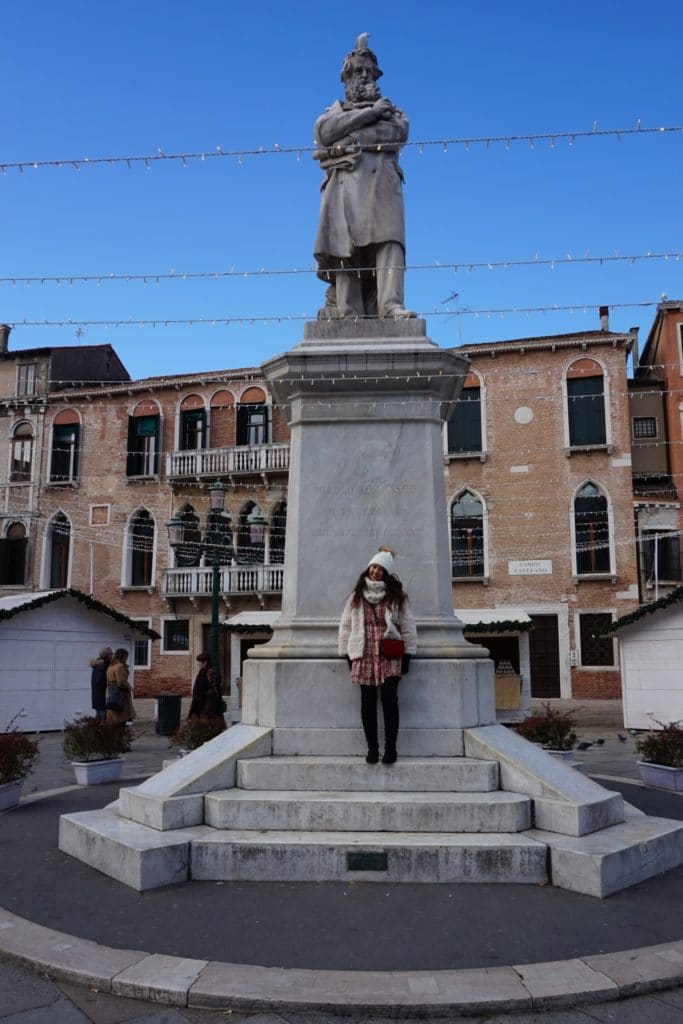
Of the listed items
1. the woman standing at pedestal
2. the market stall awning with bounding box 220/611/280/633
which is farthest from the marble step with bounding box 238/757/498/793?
the market stall awning with bounding box 220/611/280/633

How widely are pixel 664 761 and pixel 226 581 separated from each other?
20720 millimetres

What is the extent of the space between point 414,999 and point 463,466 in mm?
25113

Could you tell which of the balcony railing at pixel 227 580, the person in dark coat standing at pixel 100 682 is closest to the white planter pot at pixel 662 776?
the person in dark coat standing at pixel 100 682

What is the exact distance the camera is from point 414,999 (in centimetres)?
339

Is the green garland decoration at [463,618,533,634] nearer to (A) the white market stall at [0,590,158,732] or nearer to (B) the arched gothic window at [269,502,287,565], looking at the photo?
(A) the white market stall at [0,590,158,732]

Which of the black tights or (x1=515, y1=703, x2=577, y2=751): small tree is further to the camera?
(x1=515, y1=703, x2=577, y2=751): small tree

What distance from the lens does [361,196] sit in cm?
764

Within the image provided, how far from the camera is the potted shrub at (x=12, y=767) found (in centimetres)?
784

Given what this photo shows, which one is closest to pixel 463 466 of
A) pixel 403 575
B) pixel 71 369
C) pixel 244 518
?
pixel 244 518

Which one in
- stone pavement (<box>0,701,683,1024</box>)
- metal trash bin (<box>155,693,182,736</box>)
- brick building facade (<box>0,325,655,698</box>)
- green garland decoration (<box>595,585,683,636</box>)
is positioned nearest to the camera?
stone pavement (<box>0,701,683,1024</box>)

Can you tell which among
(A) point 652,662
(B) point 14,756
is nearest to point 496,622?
(A) point 652,662

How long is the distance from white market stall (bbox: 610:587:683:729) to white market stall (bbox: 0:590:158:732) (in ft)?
41.6

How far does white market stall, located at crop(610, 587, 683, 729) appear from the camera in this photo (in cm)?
1742

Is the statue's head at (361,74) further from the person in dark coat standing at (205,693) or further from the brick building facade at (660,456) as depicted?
the brick building facade at (660,456)
